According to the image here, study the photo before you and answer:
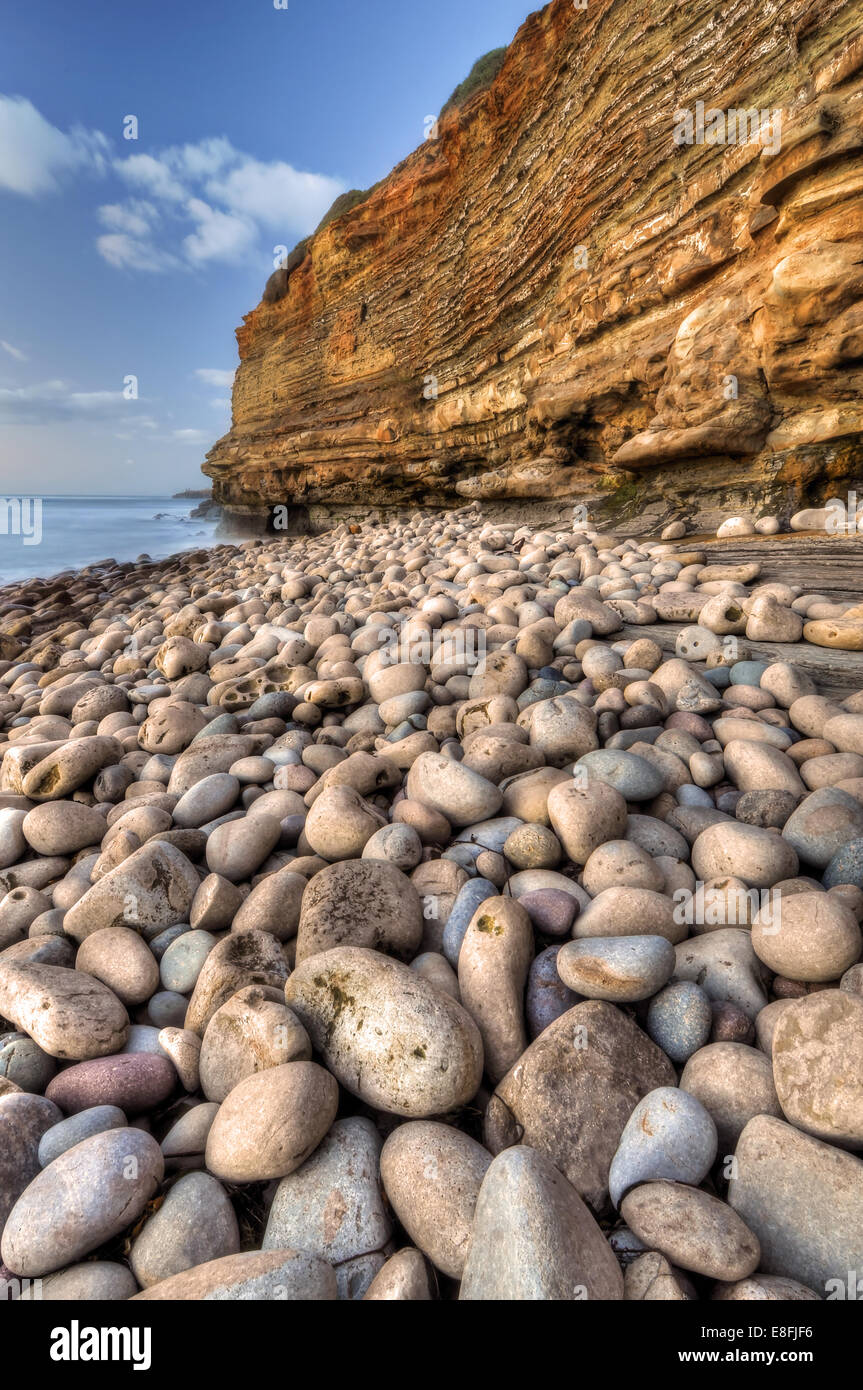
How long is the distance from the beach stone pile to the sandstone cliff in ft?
10.8

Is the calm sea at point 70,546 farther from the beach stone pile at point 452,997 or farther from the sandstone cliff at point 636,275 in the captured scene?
the beach stone pile at point 452,997

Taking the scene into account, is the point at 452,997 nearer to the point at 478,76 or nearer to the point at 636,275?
the point at 636,275

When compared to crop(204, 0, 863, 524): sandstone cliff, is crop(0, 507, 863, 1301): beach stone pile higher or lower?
lower

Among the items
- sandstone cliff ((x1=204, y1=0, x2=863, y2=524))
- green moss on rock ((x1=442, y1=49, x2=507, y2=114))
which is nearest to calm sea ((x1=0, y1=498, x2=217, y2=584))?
sandstone cliff ((x1=204, y1=0, x2=863, y2=524))

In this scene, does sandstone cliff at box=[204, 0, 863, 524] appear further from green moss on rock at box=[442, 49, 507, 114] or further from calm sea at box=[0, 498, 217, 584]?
calm sea at box=[0, 498, 217, 584]

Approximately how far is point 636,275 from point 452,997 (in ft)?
25.4

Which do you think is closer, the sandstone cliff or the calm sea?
the sandstone cliff

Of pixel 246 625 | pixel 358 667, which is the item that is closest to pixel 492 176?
pixel 246 625

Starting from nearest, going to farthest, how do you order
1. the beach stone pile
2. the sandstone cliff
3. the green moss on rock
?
1. the beach stone pile
2. the sandstone cliff
3. the green moss on rock

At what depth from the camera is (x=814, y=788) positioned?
83.5 inches

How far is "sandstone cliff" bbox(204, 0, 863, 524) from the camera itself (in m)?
4.91

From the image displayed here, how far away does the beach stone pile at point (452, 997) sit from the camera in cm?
107

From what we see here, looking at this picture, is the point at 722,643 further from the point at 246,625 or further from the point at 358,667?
the point at 246,625

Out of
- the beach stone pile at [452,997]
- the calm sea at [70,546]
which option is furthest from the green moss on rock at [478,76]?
the beach stone pile at [452,997]
